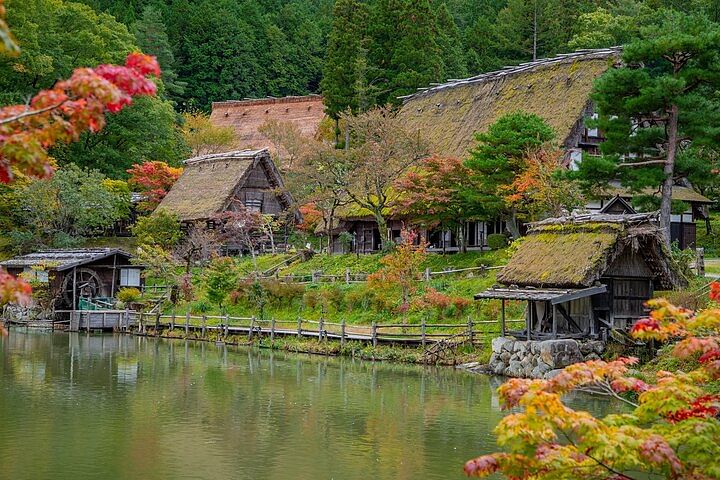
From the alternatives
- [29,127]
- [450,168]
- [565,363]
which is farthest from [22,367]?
[29,127]

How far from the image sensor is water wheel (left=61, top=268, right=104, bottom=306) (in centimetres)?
3816

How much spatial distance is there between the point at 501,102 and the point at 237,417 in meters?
25.9

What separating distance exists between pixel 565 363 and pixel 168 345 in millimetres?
14311

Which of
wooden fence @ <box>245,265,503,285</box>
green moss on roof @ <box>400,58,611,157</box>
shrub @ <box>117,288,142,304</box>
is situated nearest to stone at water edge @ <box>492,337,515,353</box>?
wooden fence @ <box>245,265,503,285</box>

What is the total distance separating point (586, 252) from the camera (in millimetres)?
22312

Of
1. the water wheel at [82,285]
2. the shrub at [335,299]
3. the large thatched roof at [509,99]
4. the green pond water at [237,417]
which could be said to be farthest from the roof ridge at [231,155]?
the green pond water at [237,417]

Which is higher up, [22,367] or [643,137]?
[643,137]

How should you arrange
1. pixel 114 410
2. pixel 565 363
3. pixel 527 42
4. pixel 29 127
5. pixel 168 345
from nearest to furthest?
pixel 29 127
pixel 114 410
pixel 565 363
pixel 168 345
pixel 527 42

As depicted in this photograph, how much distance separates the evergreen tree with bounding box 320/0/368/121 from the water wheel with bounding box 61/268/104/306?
50.7ft

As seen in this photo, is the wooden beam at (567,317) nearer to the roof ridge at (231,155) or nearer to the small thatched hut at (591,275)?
the small thatched hut at (591,275)

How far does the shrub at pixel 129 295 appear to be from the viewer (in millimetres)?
37406

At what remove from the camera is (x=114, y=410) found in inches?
707

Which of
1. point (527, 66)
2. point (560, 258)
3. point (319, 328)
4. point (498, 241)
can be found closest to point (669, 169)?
point (560, 258)

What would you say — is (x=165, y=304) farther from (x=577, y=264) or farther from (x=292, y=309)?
(x=577, y=264)
